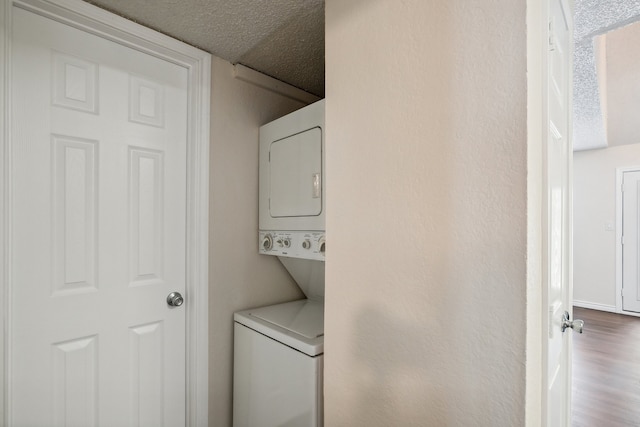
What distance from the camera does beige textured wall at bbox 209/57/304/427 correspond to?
1721 mm

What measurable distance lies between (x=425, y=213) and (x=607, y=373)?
318 cm

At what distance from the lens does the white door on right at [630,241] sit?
4391 mm

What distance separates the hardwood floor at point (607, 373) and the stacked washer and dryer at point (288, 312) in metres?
1.99

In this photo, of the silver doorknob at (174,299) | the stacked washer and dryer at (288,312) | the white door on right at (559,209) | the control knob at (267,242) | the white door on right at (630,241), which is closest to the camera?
the white door on right at (559,209)

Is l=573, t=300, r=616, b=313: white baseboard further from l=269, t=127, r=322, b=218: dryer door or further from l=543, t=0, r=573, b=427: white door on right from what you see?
l=269, t=127, r=322, b=218: dryer door

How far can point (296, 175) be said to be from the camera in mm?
1657

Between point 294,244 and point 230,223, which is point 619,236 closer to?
point 294,244

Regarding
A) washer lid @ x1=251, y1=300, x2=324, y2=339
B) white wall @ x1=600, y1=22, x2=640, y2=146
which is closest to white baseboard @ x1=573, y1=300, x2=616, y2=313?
white wall @ x1=600, y1=22, x2=640, y2=146

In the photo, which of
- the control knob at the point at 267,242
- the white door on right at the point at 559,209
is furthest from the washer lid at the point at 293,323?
the white door on right at the point at 559,209

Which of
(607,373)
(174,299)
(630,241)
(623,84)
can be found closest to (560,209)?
(174,299)

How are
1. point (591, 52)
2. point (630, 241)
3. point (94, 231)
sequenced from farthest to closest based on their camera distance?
point (630, 241) < point (591, 52) < point (94, 231)

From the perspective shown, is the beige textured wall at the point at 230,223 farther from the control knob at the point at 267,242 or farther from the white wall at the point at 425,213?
the white wall at the point at 425,213

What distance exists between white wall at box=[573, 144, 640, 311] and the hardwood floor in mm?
579

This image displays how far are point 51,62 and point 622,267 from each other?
634 centimetres
